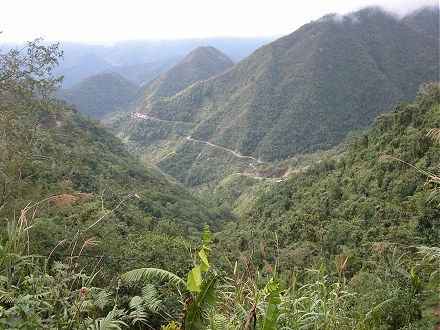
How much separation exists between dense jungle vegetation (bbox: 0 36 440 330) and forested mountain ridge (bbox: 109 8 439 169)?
182 ft

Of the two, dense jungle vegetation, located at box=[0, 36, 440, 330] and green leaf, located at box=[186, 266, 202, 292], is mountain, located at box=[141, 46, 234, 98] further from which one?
green leaf, located at box=[186, 266, 202, 292]

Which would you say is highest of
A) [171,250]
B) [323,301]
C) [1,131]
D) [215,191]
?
[1,131]

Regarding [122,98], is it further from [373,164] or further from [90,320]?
[90,320]

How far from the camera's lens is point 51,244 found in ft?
29.6

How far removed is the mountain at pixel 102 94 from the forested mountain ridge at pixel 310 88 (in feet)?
151

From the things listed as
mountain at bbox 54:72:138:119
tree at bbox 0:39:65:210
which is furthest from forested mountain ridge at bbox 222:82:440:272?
mountain at bbox 54:72:138:119

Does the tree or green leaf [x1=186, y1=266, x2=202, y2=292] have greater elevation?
the tree

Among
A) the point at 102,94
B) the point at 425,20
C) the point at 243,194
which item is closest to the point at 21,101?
the point at 243,194

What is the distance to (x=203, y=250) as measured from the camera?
10.8 ft

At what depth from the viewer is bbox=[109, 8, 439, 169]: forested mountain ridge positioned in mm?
87688

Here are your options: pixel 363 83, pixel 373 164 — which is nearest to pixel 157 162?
pixel 363 83

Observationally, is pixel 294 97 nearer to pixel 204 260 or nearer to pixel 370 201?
pixel 370 201

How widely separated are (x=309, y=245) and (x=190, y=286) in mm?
13753

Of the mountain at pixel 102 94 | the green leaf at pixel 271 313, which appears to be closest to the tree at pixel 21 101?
the green leaf at pixel 271 313
